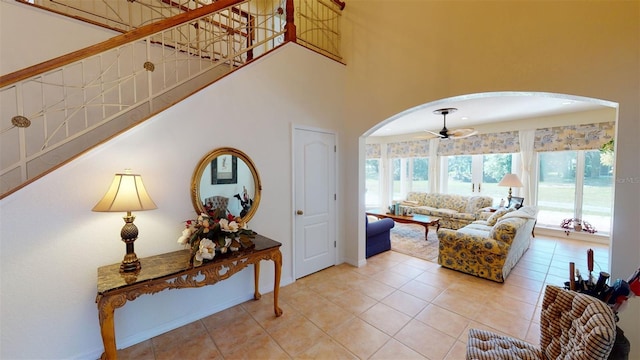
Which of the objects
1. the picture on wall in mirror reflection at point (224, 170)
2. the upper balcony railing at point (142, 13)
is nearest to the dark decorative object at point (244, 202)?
the picture on wall in mirror reflection at point (224, 170)

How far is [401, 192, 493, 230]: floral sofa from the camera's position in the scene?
5.77 metres

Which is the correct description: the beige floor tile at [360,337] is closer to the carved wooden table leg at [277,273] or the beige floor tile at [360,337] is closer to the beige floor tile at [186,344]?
the carved wooden table leg at [277,273]

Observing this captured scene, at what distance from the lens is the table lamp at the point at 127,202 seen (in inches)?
68.2

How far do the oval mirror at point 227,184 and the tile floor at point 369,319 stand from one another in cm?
115

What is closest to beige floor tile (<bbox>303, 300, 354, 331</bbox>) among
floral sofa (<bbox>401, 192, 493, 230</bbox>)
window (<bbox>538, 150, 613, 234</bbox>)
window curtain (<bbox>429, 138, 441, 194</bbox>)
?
floral sofa (<bbox>401, 192, 493, 230</bbox>)

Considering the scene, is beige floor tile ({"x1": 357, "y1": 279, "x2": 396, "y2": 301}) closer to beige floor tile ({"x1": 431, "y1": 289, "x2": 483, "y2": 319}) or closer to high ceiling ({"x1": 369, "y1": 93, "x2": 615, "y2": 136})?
beige floor tile ({"x1": 431, "y1": 289, "x2": 483, "y2": 319})

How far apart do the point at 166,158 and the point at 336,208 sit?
240 cm

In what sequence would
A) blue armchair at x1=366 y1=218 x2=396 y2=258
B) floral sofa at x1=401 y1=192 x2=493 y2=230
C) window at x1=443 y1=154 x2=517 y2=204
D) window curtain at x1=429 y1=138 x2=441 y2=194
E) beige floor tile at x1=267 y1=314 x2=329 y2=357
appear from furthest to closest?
window curtain at x1=429 y1=138 x2=441 y2=194 < window at x1=443 y1=154 x2=517 y2=204 < floral sofa at x1=401 y1=192 x2=493 y2=230 < blue armchair at x1=366 y1=218 x2=396 y2=258 < beige floor tile at x1=267 y1=314 x2=329 y2=357

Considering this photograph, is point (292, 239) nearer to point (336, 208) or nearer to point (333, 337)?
point (336, 208)

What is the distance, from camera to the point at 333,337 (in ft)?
7.10

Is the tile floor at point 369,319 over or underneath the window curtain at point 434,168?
underneath

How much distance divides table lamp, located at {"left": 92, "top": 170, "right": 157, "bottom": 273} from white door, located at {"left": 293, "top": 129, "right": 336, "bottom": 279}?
176cm

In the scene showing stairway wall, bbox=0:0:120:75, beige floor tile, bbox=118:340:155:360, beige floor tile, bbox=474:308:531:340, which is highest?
stairway wall, bbox=0:0:120:75

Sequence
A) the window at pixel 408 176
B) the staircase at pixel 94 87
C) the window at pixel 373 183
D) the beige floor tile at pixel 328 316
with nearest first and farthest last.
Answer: the staircase at pixel 94 87 < the beige floor tile at pixel 328 316 < the window at pixel 408 176 < the window at pixel 373 183
